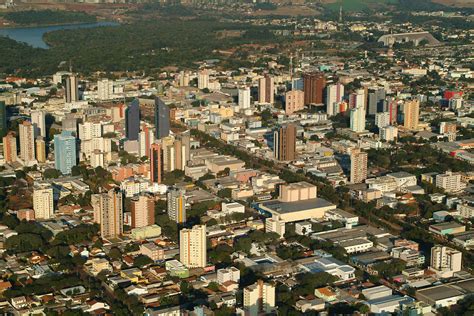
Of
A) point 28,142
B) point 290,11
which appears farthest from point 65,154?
point 290,11

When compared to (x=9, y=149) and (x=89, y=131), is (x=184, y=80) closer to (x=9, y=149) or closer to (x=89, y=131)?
(x=89, y=131)

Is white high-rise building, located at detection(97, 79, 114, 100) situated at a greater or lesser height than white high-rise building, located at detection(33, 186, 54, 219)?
greater

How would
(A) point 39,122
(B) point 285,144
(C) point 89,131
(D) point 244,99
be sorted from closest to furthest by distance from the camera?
1. (B) point 285,144
2. (C) point 89,131
3. (A) point 39,122
4. (D) point 244,99

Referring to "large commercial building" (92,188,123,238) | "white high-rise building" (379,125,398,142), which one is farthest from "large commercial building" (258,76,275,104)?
"large commercial building" (92,188,123,238)

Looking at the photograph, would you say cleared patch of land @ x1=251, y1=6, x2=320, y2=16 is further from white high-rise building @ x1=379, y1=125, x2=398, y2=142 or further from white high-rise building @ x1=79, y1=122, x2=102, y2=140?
white high-rise building @ x1=79, y1=122, x2=102, y2=140

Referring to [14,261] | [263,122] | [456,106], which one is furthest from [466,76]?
[14,261]

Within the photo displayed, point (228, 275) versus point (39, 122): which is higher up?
point (39, 122)

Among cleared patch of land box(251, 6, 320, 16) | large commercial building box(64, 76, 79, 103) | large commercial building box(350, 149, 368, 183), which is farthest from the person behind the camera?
cleared patch of land box(251, 6, 320, 16)
